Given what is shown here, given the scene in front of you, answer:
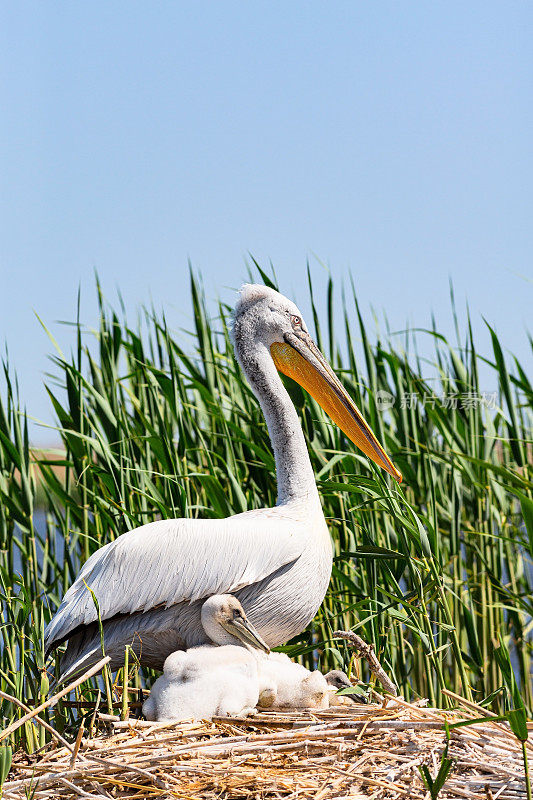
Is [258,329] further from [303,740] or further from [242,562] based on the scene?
[303,740]

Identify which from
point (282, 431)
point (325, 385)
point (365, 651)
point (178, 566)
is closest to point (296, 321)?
point (325, 385)

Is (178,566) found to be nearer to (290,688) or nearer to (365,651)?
(290,688)

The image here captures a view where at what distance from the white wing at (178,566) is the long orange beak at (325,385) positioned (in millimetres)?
650

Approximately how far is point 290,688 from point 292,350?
1.36m

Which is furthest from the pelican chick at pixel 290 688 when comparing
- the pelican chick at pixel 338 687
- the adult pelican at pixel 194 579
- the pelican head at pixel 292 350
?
the pelican head at pixel 292 350

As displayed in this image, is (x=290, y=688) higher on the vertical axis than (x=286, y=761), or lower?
higher

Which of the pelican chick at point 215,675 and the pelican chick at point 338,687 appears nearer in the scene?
the pelican chick at point 215,675

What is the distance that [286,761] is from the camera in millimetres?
2535

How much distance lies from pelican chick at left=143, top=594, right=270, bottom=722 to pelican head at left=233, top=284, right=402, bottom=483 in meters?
0.96

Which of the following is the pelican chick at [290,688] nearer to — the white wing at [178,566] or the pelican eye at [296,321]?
the white wing at [178,566]

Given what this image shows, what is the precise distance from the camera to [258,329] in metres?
3.65

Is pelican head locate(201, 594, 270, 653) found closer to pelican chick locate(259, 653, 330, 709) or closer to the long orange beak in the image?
pelican chick locate(259, 653, 330, 709)

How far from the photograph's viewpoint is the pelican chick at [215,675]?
283cm

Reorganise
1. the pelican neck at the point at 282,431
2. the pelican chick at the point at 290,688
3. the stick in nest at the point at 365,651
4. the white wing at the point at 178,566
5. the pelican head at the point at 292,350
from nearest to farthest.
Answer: the stick in nest at the point at 365,651 < the pelican chick at the point at 290,688 < the white wing at the point at 178,566 < the pelican neck at the point at 282,431 < the pelican head at the point at 292,350
